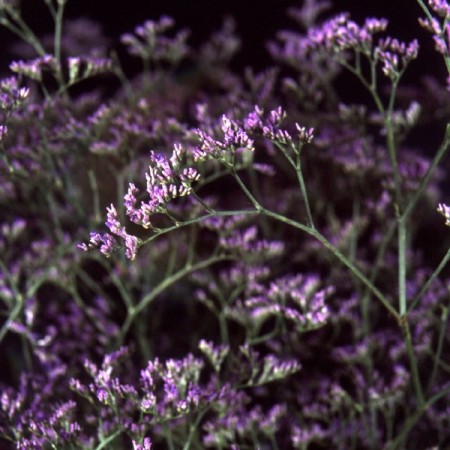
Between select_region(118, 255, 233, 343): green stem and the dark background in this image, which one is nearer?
select_region(118, 255, 233, 343): green stem

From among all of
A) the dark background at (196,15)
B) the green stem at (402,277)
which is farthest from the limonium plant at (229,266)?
the dark background at (196,15)

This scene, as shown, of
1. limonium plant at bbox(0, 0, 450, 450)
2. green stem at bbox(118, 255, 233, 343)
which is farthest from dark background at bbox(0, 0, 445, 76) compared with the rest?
green stem at bbox(118, 255, 233, 343)

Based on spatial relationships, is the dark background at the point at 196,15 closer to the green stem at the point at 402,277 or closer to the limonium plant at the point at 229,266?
the limonium plant at the point at 229,266

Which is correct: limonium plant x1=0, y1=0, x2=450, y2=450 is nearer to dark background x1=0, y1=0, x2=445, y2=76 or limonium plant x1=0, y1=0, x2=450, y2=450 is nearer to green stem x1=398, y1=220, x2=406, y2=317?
green stem x1=398, y1=220, x2=406, y2=317

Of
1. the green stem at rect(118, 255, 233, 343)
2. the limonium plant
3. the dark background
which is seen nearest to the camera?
the limonium plant

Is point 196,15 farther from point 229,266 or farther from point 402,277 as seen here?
point 402,277

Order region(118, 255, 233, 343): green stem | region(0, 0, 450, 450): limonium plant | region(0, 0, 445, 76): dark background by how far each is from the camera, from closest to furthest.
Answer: region(0, 0, 450, 450): limonium plant
region(118, 255, 233, 343): green stem
region(0, 0, 445, 76): dark background

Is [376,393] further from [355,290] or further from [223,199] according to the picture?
[223,199]

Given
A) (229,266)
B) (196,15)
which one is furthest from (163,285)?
(196,15)

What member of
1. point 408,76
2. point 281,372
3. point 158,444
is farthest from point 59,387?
point 408,76
